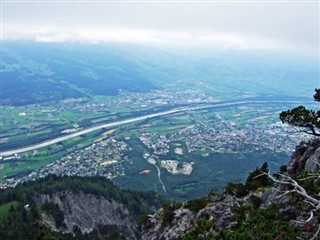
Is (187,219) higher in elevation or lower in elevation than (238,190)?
lower

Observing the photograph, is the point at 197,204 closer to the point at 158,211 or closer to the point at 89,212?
the point at 158,211

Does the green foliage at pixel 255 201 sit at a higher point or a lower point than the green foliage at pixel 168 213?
higher

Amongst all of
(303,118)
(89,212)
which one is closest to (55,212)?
(89,212)

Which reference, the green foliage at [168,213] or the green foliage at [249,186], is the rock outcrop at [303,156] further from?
the green foliage at [168,213]

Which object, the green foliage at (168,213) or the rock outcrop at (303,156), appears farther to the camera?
the green foliage at (168,213)

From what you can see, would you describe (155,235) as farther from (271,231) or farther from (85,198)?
(85,198)

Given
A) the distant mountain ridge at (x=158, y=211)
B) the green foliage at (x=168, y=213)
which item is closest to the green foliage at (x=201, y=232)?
the distant mountain ridge at (x=158, y=211)

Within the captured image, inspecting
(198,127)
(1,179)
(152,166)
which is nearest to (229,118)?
(198,127)

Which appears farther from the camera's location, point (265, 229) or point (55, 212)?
point (55, 212)
